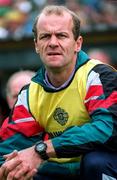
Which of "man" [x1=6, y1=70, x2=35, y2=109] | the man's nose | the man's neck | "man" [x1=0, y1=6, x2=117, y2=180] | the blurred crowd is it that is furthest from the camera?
the blurred crowd

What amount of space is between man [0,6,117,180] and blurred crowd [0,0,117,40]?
6.25 metres

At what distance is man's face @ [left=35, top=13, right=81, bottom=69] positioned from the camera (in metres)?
5.16

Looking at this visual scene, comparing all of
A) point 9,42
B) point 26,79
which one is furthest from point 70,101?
point 9,42

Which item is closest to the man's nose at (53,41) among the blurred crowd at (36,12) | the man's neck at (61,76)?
the man's neck at (61,76)

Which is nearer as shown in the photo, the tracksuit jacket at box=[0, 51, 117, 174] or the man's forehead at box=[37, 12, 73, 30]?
the tracksuit jacket at box=[0, 51, 117, 174]

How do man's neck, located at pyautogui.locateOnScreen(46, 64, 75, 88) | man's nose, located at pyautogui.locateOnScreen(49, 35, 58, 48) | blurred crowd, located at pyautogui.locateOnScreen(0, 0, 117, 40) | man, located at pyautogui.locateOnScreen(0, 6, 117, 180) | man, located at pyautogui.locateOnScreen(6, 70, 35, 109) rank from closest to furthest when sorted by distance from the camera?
1. man, located at pyautogui.locateOnScreen(0, 6, 117, 180)
2. man's nose, located at pyautogui.locateOnScreen(49, 35, 58, 48)
3. man's neck, located at pyautogui.locateOnScreen(46, 64, 75, 88)
4. man, located at pyautogui.locateOnScreen(6, 70, 35, 109)
5. blurred crowd, located at pyautogui.locateOnScreen(0, 0, 117, 40)

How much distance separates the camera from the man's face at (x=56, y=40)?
516 centimetres

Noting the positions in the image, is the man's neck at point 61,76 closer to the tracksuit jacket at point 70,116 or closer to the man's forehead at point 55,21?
the tracksuit jacket at point 70,116

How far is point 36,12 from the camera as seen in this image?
12.4m

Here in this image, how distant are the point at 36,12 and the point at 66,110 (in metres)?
7.23

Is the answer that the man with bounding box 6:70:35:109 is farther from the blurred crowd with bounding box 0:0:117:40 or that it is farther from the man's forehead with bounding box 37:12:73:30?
the blurred crowd with bounding box 0:0:117:40

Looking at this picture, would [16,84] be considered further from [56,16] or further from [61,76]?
[56,16]

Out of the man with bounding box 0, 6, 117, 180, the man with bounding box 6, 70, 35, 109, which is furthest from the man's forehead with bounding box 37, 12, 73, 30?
the man with bounding box 6, 70, 35, 109

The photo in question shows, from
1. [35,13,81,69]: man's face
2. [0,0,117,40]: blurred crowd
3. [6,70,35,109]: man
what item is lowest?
[0,0,117,40]: blurred crowd
